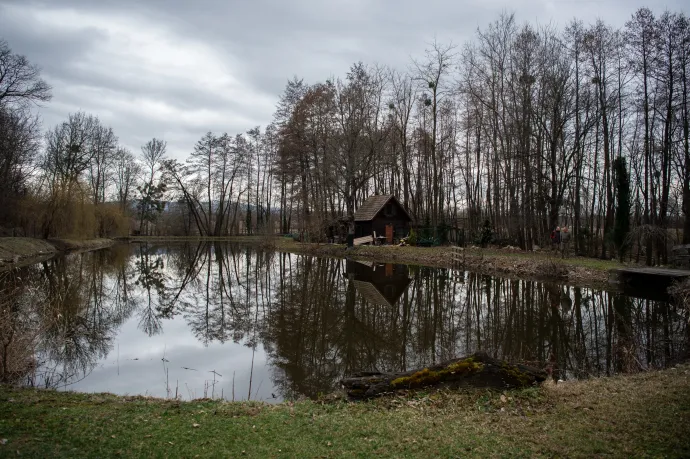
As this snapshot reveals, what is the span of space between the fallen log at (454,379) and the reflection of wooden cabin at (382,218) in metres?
30.7

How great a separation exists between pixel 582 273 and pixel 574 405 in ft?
50.3

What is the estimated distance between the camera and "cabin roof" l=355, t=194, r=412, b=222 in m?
37.1

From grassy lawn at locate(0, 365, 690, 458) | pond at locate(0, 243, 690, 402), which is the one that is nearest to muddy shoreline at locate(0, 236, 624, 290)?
pond at locate(0, 243, 690, 402)

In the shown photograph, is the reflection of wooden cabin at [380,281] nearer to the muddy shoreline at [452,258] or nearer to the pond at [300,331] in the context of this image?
the pond at [300,331]

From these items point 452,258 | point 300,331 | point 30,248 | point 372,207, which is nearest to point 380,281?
point 452,258

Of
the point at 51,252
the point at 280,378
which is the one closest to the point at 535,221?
the point at 280,378

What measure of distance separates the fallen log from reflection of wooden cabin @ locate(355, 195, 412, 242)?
30650 mm

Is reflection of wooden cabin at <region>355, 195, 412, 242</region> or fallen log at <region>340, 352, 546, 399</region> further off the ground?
reflection of wooden cabin at <region>355, 195, 412, 242</region>

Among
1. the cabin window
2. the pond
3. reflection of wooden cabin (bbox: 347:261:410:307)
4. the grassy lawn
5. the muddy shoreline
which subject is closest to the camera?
the grassy lawn

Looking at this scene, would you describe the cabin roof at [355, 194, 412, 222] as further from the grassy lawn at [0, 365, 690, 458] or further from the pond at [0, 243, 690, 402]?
A: the grassy lawn at [0, 365, 690, 458]

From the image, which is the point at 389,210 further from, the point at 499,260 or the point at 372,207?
the point at 499,260

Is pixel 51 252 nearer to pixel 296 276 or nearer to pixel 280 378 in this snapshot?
pixel 296 276

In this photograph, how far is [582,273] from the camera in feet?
60.3

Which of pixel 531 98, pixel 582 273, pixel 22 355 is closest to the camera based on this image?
pixel 22 355
